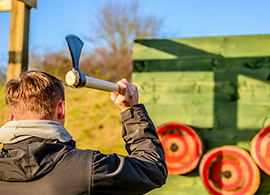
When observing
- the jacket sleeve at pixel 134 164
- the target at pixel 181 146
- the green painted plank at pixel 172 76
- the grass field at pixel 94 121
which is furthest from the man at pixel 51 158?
the grass field at pixel 94 121

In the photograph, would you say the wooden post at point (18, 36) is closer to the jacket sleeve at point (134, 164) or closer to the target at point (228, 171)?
the jacket sleeve at point (134, 164)

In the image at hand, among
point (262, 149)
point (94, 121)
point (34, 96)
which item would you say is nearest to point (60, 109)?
point (34, 96)

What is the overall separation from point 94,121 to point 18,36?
3.64 m

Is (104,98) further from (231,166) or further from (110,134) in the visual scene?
(231,166)

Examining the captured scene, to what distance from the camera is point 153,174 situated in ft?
3.57

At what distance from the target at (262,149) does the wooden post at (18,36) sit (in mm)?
1788

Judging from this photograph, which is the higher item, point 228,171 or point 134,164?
point 134,164

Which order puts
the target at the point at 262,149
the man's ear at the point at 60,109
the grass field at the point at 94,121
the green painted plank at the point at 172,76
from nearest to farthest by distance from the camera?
the man's ear at the point at 60,109 < the target at the point at 262,149 < the green painted plank at the point at 172,76 < the grass field at the point at 94,121

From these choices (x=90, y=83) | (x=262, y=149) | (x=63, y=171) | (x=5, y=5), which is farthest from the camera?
(x=262, y=149)

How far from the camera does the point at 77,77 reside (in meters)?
1.04

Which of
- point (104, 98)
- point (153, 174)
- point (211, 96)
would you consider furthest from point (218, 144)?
point (104, 98)

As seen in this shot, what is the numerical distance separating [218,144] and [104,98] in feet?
12.1

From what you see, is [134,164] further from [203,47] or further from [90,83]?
[203,47]

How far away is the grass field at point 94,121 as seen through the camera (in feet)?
17.3
